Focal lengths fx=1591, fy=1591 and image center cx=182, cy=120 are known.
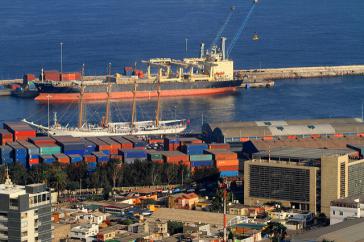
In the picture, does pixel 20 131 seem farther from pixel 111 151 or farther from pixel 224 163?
pixel 224 163

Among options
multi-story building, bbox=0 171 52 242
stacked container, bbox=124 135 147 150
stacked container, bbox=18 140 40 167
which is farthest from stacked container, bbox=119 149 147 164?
multi-story building, bbox=0 171 52 242

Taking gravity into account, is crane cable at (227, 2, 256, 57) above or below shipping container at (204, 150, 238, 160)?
above

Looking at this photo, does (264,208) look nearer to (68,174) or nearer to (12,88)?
(68,174)

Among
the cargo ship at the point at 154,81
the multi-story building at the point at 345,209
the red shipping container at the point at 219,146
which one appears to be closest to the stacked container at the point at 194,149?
the red shipping container at the point at 219,146

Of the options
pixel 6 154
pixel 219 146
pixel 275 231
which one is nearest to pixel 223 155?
pixel 219 146

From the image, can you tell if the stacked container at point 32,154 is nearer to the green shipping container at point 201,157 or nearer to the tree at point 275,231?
the green shipping container at point 201,157

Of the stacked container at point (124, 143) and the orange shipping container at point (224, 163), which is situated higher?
the stacked container at point (124, 143)

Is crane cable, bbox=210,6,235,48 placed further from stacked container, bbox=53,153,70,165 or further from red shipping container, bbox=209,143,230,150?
stacked container, bbox=53,153,70,165
